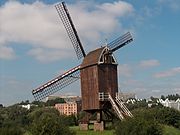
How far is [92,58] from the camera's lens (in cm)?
5441

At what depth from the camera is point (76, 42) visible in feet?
192

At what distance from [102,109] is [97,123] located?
2.26 meters

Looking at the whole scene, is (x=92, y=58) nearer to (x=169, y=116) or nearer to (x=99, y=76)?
(x=99, y=76)

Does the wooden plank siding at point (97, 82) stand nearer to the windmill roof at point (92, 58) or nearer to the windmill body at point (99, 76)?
the windmill body at point (99, 76)

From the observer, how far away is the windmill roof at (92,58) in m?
53.3

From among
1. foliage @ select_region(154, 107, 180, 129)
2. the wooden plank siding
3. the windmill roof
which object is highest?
the windmill roof

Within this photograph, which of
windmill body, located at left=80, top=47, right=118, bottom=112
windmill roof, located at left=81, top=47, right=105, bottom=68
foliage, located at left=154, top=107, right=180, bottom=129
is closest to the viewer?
windmill body, located at left=80, top=47, right=118, bottom=112

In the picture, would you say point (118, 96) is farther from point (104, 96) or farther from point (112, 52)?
point (112, 52)

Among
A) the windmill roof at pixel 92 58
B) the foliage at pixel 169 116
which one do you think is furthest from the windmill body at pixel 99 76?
the foliage at pixel 169 116

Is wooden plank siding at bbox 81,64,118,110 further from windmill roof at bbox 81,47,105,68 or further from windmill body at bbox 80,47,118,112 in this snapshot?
windmill roof at bbox 81,47,105,68

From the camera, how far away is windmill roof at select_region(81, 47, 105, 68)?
53312 millimetres

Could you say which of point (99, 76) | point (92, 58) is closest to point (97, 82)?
point (99, 76)

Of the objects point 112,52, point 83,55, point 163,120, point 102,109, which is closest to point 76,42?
point 83,55

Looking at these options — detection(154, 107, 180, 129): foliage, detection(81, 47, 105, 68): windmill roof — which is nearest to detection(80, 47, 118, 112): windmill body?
detection(81, 47, 105, 68): windmill roof
